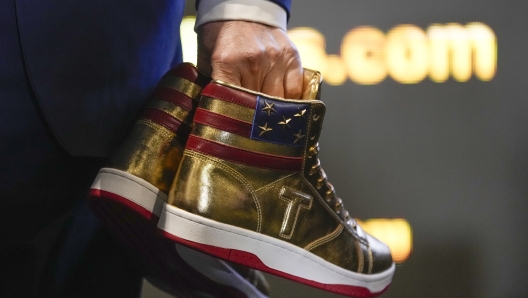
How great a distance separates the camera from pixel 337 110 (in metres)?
1.60

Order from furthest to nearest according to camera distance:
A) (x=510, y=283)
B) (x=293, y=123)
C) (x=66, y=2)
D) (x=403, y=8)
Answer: (x=403, y=8) < (x=510, y=283) < (x=293, y=123) < (x=66, y=2)

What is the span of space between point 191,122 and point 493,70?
4.48ft

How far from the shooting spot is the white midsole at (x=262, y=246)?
46 cm

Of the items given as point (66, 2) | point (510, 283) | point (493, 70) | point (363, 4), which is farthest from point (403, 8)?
point (66, 2)

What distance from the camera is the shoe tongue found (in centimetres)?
54

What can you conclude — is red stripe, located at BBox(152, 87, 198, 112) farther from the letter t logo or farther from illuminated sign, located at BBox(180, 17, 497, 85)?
illuminated sign, located at BBox(180, 17, 497, 85)

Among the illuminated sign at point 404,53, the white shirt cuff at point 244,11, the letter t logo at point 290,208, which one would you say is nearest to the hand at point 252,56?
the white shirt cuff at point 244,11

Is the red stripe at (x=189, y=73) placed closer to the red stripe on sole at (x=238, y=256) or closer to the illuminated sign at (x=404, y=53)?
the red stripe on sole at (x=238, y=256)

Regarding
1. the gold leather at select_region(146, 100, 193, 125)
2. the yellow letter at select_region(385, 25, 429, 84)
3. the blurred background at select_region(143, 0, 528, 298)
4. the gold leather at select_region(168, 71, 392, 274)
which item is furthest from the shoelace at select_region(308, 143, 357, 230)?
the yellow letter at select_region(385, 25, 429, 84)

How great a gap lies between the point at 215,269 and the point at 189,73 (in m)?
0.25

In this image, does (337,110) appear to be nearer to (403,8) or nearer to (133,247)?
(403,8)

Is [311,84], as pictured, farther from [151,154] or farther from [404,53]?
[404,53]

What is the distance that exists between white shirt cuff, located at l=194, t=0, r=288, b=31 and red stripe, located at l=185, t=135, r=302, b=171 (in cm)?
15

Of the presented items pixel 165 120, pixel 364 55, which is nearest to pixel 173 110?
pixel 165 120
